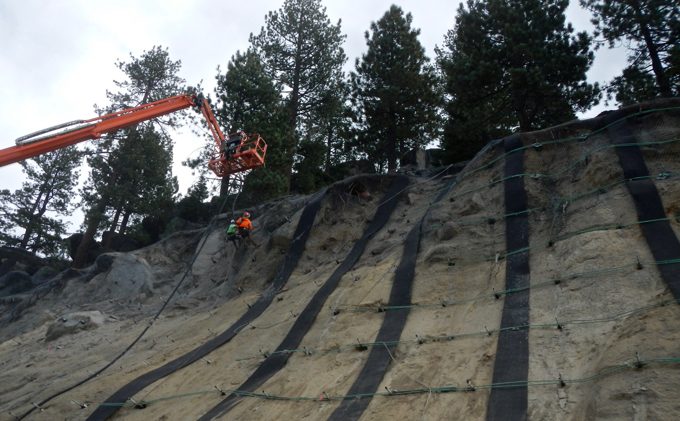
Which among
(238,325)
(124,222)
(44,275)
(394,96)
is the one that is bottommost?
(238,325)

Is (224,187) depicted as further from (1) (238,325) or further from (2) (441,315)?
(2) (441,315)

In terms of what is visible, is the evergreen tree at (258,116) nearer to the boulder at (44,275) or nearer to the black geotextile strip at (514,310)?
the boulder at (44,275)

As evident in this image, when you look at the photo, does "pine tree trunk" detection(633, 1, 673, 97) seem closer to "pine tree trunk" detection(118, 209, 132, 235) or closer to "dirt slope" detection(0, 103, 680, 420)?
"dirt slope" detection(0, 103, 680, 420)

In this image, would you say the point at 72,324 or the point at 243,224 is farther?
the point at 243,224

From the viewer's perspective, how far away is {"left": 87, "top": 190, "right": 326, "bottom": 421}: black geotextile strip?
9.48 metres

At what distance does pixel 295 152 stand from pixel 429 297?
50.1 feet

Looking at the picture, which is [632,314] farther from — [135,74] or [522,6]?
[135,74]

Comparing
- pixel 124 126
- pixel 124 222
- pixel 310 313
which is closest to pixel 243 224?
pixel 124 126

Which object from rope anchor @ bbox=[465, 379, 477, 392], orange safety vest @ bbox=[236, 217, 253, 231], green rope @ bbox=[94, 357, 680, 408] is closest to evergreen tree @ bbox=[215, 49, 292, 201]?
orange safety vest @ bbox=[236, 217, 253, 231]

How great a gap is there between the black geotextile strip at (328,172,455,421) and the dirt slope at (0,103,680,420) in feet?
0.36

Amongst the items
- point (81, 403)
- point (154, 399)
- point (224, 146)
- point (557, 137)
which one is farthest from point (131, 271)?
point (557, 137)

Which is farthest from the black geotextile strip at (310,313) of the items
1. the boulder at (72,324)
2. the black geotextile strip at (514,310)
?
the boulder at (72,324)

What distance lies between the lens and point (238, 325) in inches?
433

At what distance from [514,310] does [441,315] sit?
3.85 ft
